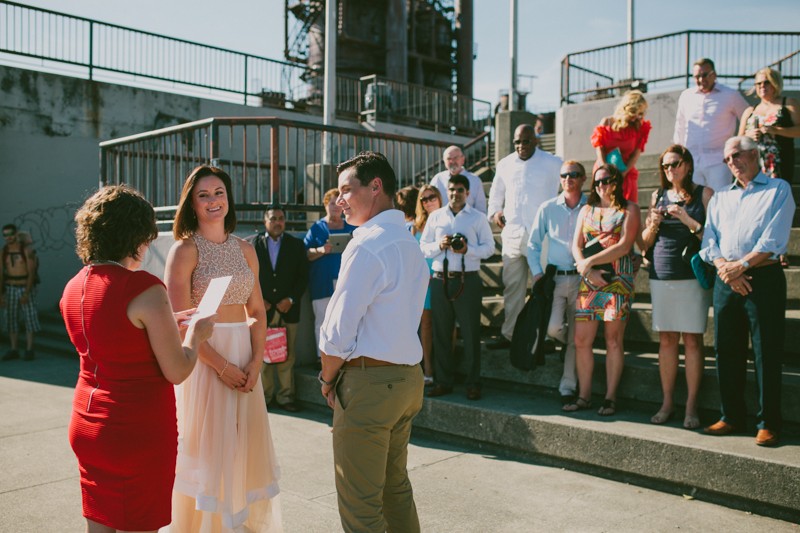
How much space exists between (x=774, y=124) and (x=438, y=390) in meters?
3.90

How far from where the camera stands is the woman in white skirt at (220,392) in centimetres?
374

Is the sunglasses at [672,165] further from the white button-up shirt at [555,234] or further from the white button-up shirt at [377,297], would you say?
the white button-up shirt at [377,297]

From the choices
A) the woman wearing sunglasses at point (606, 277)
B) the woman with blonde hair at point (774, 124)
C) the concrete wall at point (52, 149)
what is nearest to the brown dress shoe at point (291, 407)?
the woman wearing sunglasses at point (606, 277)

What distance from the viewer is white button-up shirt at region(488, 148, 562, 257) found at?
738 centimetres

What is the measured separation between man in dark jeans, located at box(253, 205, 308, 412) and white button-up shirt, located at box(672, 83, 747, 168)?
14.1ft

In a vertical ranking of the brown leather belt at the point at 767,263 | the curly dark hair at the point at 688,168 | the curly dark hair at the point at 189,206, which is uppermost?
the curly dark hair at the point at 688,168

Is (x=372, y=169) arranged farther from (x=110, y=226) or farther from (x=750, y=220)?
(x=750, y=220)

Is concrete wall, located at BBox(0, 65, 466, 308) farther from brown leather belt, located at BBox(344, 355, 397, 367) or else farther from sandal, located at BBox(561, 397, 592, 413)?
brown leather belt, located at BBox(344, 355, 397, 367)

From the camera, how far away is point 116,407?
2842mm

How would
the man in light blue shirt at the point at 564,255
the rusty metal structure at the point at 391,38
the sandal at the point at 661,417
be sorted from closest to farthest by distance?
the sandal at the point at 661,417, the man in light blue shirt at the point at 564,255, the rusty metal structure at the point at 391,38

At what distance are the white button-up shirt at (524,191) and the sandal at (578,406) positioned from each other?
1.77m

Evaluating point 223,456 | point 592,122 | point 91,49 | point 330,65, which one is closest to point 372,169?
point 223,456

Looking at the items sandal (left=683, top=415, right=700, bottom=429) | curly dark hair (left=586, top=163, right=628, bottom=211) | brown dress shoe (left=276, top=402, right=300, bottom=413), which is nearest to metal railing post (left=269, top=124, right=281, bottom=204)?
brown dress shoe (left=276, top=402, right=300, bottom=413)

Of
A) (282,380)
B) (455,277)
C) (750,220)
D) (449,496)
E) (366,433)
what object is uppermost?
(750,220)
